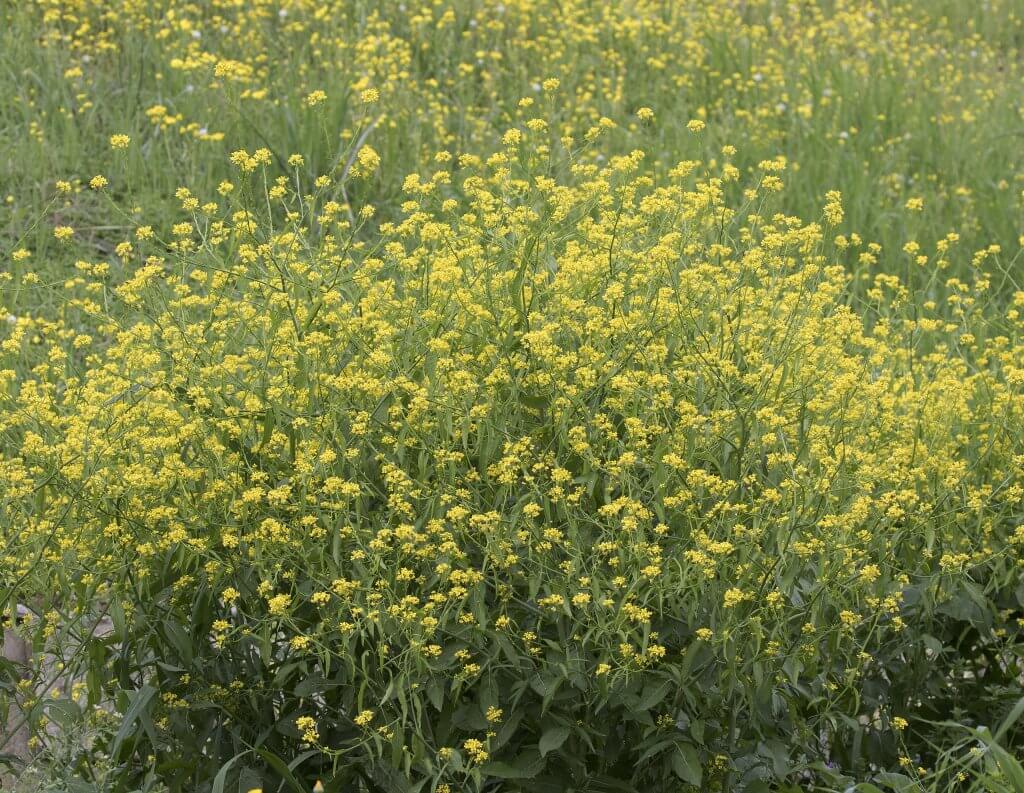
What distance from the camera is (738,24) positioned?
876 cm

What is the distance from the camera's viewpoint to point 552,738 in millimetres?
2926

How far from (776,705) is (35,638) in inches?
65.8

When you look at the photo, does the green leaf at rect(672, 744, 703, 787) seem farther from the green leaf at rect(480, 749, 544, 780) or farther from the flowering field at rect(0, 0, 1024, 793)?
the green leaf at rect(480, 749, 544, 780)

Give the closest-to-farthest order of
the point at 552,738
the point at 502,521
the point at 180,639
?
the point at 552,738, the point at 502,521, the point at 180,639

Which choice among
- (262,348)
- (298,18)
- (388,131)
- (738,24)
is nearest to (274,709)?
(262,348)

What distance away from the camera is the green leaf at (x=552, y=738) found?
2890 mm

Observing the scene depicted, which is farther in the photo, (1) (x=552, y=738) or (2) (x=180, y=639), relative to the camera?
(2) (x=180, y=639)

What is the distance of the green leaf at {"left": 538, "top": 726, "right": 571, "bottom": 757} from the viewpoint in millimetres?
2890

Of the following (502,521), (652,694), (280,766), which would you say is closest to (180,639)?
(280,766)

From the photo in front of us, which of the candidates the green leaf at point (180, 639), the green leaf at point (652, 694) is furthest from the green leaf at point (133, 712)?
the green leaf at point (652, 694)

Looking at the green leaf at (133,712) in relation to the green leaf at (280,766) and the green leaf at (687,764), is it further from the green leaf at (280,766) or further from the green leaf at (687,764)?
the green leaf at (687,764)

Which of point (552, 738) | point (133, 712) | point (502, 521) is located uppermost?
point (502, 521)

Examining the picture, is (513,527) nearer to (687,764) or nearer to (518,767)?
(518,767)

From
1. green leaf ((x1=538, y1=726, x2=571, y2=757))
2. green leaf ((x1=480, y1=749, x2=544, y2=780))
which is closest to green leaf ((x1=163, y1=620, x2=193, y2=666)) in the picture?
green leaf ((x1=480, y1=749, x2=544, y2=780))
